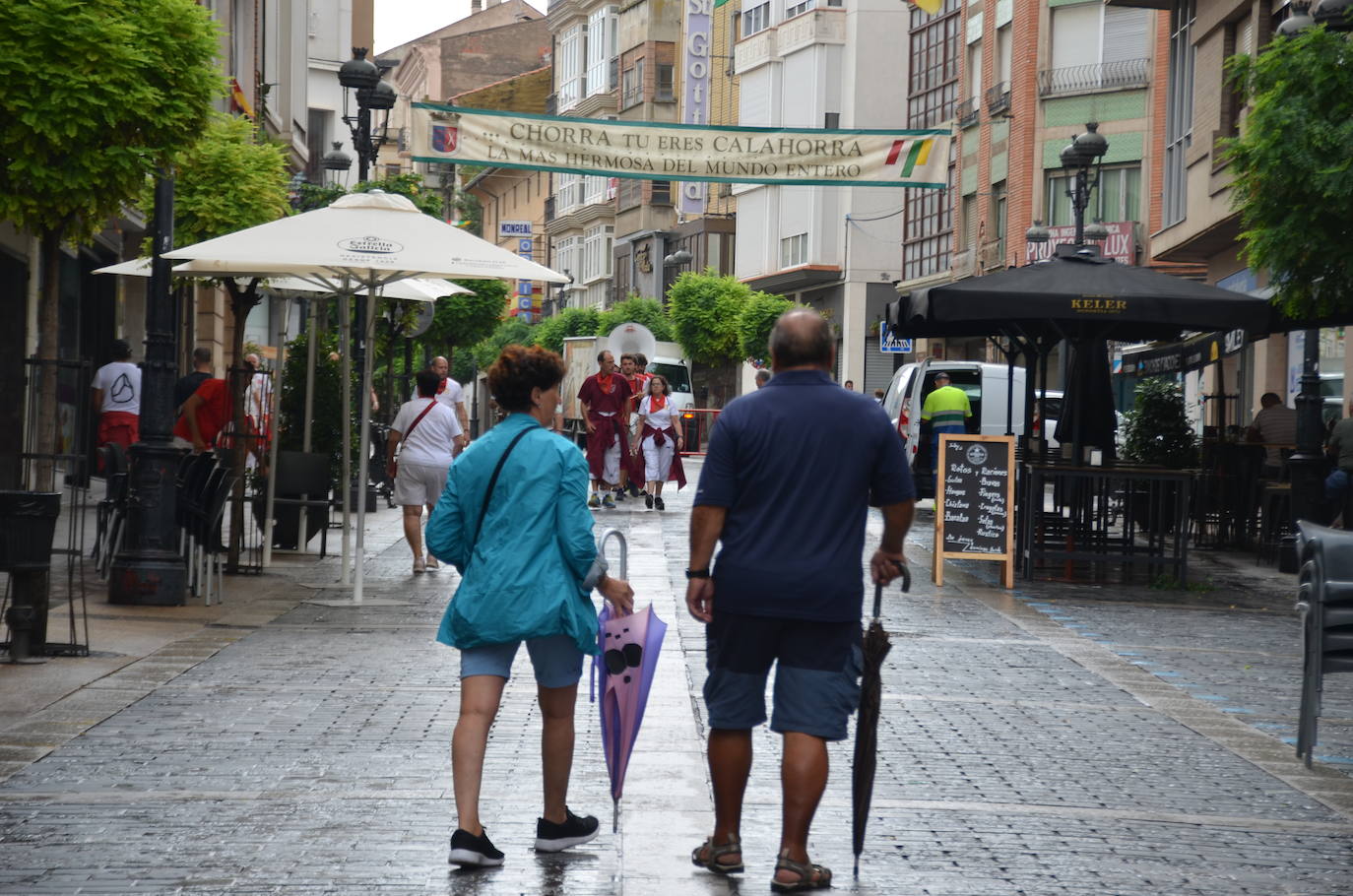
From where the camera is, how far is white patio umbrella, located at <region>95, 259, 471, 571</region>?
46.5ft

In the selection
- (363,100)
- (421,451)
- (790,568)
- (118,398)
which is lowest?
(790,568)

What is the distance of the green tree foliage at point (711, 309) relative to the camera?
60656 millimetres

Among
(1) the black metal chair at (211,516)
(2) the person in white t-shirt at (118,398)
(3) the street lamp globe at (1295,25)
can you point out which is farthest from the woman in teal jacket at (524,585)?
(2) the person in white t-shirt at (118,398)

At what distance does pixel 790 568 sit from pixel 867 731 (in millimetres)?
606

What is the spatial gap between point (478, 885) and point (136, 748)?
250 centimetres

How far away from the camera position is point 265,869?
18.3 ft

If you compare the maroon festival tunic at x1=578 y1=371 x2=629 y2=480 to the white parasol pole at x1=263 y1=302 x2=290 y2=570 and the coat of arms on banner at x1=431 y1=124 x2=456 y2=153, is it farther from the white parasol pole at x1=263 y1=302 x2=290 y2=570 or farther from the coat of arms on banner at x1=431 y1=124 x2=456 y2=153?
the white parasol pole at x1=263 y1=302 x2=290 y2=570

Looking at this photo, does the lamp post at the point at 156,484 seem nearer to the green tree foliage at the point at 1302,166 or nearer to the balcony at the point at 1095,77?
the green tree foliage at the point at 1302,166

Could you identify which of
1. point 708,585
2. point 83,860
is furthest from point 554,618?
point 83,860

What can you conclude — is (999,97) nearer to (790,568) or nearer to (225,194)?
(225,194)

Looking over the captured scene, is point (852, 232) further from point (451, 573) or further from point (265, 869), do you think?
point (265, 869)

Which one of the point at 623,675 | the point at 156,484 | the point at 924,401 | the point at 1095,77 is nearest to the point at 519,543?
the point at 623,675

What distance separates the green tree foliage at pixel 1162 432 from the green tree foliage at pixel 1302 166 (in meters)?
4.25

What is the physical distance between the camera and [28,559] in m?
9.32
